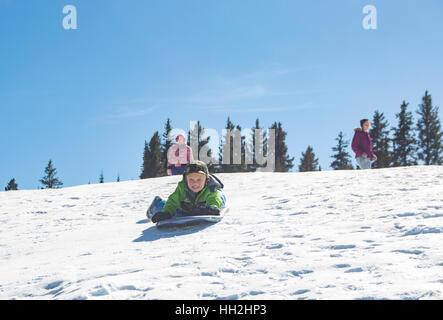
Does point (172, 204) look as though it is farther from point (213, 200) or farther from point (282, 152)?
point (282, 152)

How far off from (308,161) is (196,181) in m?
56.2

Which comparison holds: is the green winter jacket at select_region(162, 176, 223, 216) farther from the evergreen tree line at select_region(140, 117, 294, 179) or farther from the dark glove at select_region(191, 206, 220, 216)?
the evergreen tree line at select_region(140, 117, 294, 179)

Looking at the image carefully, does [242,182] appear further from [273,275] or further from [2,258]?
[273,275]

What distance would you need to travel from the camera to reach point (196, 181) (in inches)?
257

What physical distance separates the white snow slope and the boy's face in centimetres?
75

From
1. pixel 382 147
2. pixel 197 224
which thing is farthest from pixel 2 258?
pixel 382 147

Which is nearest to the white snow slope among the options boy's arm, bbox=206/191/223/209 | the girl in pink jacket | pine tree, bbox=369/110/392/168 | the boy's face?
boy's arm, bbox=206/191/223/209

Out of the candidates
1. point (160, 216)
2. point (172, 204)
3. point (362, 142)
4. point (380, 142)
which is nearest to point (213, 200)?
point (172, 204)

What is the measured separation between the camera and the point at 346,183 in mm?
9312

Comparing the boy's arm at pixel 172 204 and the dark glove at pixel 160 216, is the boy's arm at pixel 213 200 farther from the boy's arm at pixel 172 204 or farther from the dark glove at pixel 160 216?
the dark glove at pixel 160 216

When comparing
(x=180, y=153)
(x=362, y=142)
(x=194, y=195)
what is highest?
(x=362, y=142)

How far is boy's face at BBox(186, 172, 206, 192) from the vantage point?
6.50m

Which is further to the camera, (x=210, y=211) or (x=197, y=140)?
(x=197, y=140)

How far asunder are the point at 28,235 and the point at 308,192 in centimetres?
607
